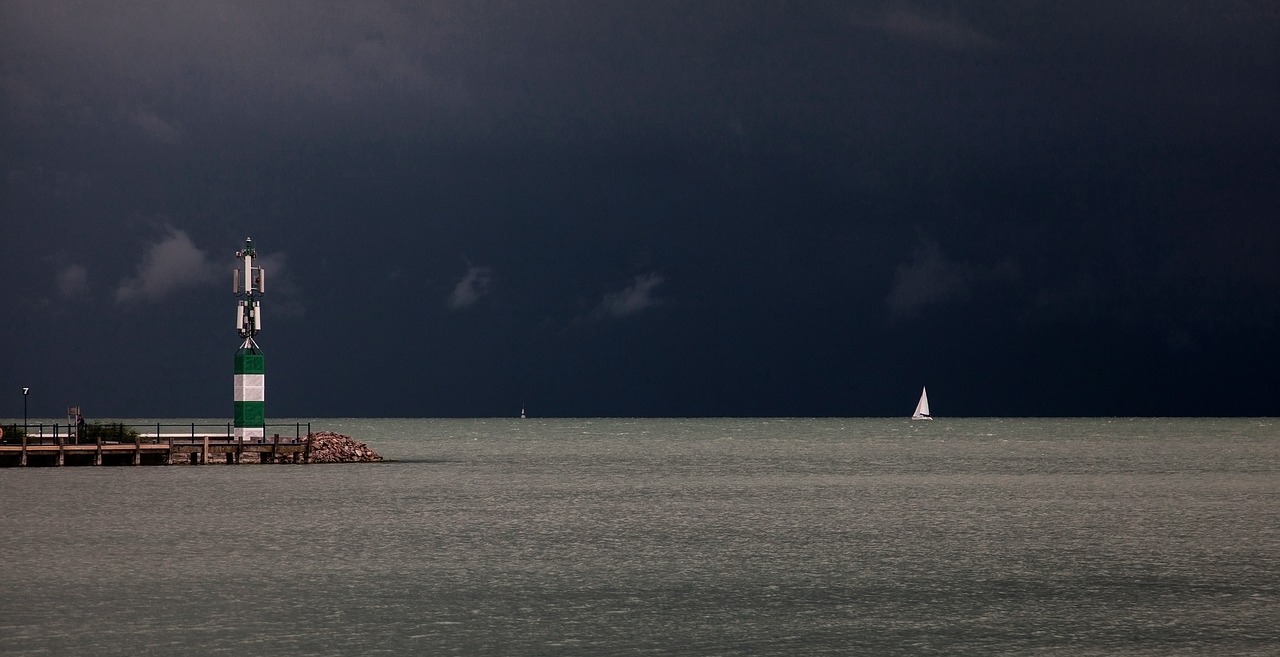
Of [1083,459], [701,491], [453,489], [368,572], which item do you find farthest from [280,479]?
[1083,459]

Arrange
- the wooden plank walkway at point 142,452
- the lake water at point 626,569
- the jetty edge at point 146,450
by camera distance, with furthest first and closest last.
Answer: the jetty edge at point 146,450 < the wooden plank walkway at point 142,452 < the lake water at point 626,569

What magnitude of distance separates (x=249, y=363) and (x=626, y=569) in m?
47.9

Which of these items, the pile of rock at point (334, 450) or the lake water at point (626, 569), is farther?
the pile of rock at point (334, 450)

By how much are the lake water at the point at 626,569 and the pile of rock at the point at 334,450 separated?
12821 millimetres

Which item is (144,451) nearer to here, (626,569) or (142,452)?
(142,452)

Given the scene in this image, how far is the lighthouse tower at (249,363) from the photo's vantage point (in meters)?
78.7

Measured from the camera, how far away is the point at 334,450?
87.4 meters

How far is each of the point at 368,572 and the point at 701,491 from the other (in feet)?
119

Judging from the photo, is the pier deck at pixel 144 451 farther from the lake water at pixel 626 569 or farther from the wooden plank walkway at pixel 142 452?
the lake water at pixel 626 569

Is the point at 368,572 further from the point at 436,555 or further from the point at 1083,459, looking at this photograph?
the point at 1083,459

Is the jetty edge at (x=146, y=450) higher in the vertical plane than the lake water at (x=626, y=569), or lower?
higher

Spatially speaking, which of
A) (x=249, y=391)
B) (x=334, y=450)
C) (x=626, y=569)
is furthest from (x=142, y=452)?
(x=626, y=569)

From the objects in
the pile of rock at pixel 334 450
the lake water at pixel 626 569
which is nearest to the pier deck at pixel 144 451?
the lake water at pixel 626 569

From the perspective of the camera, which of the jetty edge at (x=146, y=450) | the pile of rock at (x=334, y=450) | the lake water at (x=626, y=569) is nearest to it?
the lake water at (x=626, y=569)
